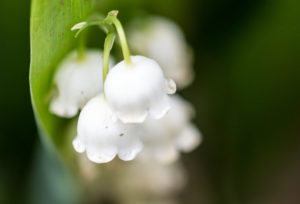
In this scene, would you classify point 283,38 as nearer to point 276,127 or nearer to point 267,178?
point 276,127

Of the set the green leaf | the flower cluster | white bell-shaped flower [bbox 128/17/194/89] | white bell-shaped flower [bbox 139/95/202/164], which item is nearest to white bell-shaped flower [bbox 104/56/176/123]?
the flower cluster

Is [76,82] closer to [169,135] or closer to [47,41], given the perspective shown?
[47,41]

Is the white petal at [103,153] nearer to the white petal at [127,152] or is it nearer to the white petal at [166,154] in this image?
the white petal at [127,152]

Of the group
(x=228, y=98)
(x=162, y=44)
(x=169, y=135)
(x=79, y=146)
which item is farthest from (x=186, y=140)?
(x=228, y=98)

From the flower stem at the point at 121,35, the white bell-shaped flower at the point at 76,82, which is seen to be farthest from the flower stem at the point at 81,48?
the flower stem at the point at 121,35

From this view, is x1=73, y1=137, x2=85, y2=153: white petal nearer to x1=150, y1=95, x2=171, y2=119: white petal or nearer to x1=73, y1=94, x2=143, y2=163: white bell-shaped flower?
x1=73, y1=94, x2=143, y2=163: white bell-shaped flower

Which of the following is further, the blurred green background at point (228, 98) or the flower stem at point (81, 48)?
the blurred green background at point (228, 98)
